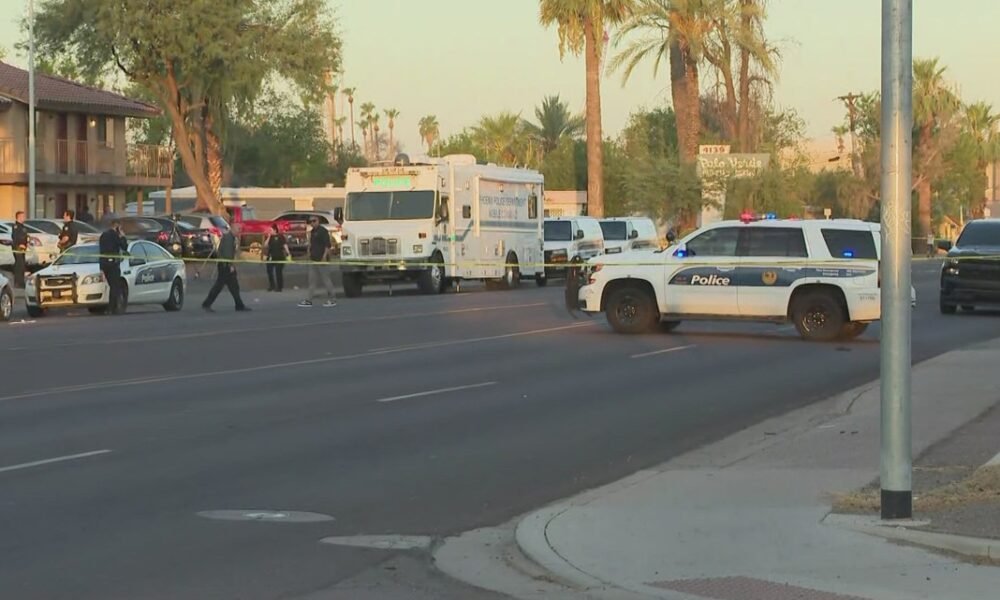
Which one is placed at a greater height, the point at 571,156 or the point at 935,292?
the point at 571,156

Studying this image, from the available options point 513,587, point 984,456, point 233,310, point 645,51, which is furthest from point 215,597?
point 645,51

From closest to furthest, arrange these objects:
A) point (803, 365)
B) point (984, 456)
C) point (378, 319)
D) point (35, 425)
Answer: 1. point (984, 456)
2. point (35, 425)
3. point (803, 365)
4. point (378, 319)

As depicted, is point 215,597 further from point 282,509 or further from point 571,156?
point 571,156

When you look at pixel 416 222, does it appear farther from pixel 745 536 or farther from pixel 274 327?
pixel 745 536

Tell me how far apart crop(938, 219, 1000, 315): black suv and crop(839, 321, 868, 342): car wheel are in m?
6.43

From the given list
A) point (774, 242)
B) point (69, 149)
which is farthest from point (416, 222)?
point (69, 149)

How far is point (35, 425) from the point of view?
564 inches

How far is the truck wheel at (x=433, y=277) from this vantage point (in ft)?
131

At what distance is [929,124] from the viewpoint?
273 feet

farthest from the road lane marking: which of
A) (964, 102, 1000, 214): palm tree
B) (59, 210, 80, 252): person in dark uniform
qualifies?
(964, 102, 1000, 214): palm tree

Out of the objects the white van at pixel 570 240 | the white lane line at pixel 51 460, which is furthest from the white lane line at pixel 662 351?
the white van at pixel 570 240

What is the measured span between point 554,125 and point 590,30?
139 ft

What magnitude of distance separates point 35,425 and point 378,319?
1579 centimetres

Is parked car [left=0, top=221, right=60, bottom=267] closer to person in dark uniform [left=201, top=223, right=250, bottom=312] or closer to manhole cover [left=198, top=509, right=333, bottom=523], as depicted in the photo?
person in dark uniform [left=201, top=223, right=250, bottom=312]
